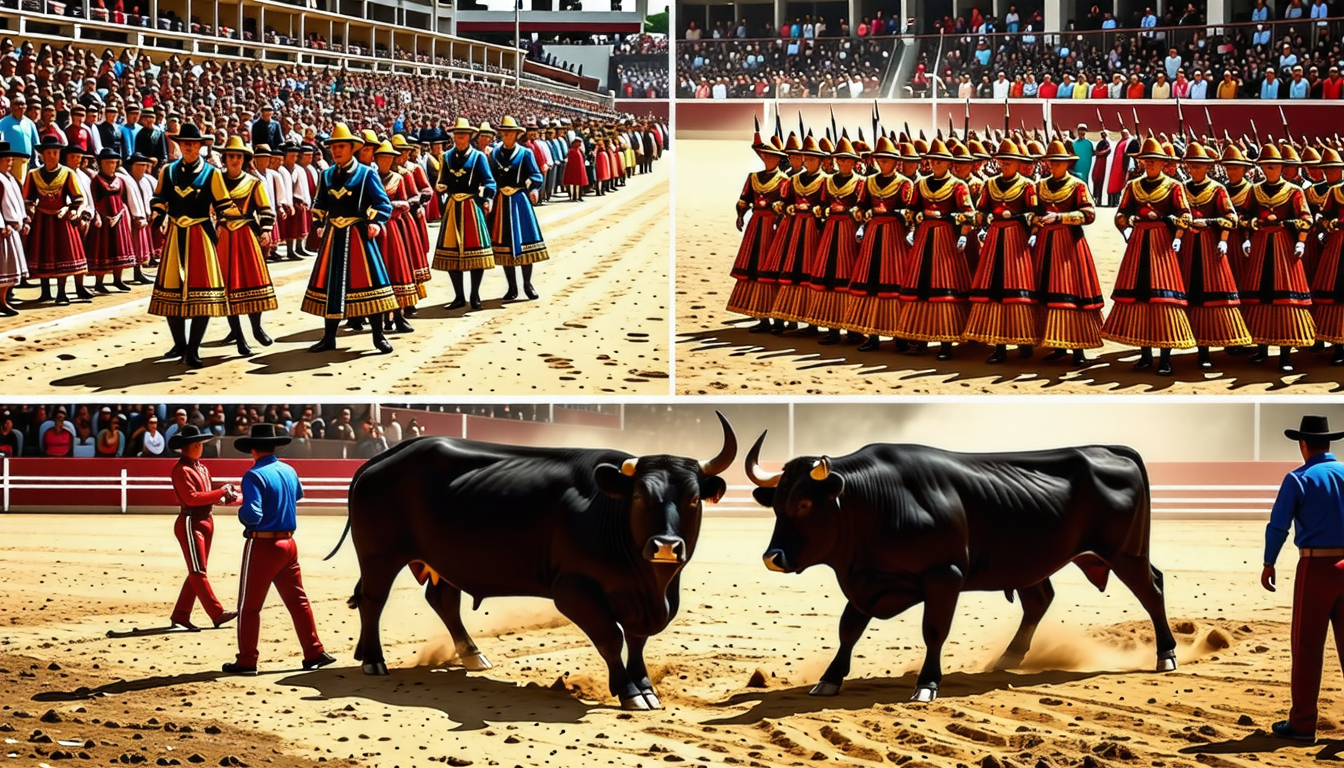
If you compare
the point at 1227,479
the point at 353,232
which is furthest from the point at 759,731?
the point at 1227,479

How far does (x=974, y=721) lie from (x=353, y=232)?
20.3ft

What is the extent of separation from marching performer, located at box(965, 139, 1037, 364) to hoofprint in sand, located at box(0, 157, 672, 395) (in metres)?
2.62

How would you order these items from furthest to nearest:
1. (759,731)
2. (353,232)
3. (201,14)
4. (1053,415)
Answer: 1. (201,14)
2. (1053,415)
3. (353,232)
4. (759,731)

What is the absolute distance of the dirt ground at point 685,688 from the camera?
723cm

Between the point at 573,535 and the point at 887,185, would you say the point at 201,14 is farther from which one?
the point at 573,535

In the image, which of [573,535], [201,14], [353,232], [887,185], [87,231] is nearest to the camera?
[573,535]

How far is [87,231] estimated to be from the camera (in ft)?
47.8

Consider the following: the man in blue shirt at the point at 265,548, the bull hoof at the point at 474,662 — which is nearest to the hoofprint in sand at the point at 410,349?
the man in blue shirt at the point at 265,548

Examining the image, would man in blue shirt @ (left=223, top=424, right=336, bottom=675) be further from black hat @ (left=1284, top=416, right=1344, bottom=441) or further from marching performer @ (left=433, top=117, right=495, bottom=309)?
black hat @ (left=1284, top=416, right=1344, bottom=441)

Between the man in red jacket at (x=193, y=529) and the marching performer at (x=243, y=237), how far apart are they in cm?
118

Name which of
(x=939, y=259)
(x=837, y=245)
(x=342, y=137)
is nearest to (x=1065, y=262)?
(x=939, y=259)

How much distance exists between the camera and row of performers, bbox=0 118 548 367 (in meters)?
11.2

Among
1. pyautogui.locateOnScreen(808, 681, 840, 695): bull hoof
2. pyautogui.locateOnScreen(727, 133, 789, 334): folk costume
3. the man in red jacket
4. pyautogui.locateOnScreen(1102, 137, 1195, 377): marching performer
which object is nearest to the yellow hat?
the man in red jacket

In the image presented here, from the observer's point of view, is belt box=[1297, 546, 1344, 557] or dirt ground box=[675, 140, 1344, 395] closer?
belt box=[1297, 546, 1344, 557]
